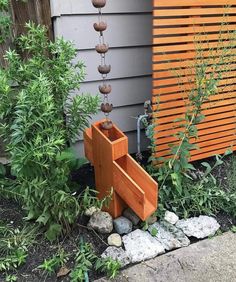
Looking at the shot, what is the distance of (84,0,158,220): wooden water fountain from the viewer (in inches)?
69.1

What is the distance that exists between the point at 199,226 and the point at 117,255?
0.60m

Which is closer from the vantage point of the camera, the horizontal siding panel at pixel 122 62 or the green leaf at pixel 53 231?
the green leaf at pixel 53 231

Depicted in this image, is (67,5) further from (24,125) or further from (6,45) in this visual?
(24,125)

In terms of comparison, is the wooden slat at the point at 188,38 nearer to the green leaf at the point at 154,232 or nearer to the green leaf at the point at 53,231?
the green leaf at the point at 154,232

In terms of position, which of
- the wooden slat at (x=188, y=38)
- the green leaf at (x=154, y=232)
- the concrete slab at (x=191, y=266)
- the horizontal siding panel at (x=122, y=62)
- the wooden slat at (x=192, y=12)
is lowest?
the concrete slab at (x=191, y=266)

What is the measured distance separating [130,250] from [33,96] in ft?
3.38

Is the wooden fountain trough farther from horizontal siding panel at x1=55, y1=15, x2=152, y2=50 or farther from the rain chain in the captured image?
horizontal siding panel at x1=55, y1=15, x2=152, y2=50

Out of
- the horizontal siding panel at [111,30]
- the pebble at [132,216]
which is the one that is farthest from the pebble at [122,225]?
the horizontal siding panel at [111,30]

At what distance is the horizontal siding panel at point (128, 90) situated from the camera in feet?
8.07

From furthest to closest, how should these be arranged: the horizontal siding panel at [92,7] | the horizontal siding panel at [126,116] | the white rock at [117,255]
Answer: the horizontal siding panel at [126,116], the horizontal siding panel at [92,7], the white rock at [117,255]

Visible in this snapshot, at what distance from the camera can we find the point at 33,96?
147 cm

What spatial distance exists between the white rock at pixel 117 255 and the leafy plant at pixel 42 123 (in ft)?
0.89

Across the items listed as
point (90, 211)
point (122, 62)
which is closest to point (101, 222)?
point (90, 211)

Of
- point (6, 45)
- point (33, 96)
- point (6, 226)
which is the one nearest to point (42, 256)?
point (6, 226)
